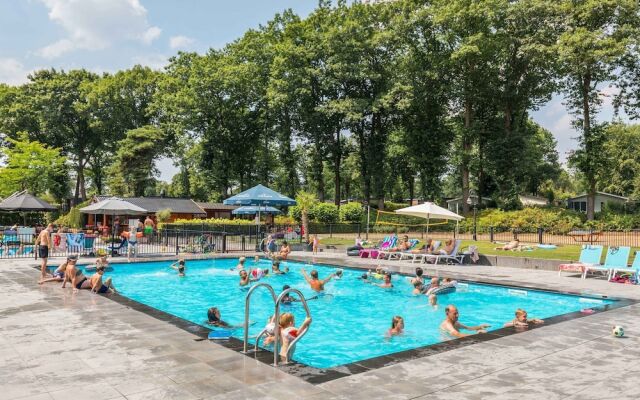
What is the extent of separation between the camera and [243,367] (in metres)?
5.92

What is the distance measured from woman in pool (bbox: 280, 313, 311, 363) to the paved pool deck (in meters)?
0.46

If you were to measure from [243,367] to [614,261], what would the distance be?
576 inches

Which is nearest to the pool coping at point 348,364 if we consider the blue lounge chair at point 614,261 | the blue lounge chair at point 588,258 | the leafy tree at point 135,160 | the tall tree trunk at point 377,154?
the blue lounge chair at point 614,261

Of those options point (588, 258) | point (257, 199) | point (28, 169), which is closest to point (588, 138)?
point (588, 258)

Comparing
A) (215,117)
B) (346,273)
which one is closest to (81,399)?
(346,273)

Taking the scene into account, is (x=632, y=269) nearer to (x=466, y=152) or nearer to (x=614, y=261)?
(x=614, y=261)

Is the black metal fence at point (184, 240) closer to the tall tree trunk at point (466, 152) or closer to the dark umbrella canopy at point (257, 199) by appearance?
the dark umbrella canopy at point (257, 199)

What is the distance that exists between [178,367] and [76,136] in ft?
216

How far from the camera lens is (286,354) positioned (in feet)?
20.8

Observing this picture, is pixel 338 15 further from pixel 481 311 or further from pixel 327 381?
pixel 327 381

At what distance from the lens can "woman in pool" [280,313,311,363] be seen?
643 cm

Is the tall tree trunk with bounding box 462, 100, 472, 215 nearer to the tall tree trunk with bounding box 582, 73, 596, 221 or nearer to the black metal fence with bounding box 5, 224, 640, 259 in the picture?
the black metal fence with bounding box 5, 224, 640, 259

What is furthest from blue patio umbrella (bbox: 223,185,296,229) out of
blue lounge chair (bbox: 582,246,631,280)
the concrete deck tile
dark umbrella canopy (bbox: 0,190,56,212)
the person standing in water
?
the concrete deck tile

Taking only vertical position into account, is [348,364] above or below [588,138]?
below
